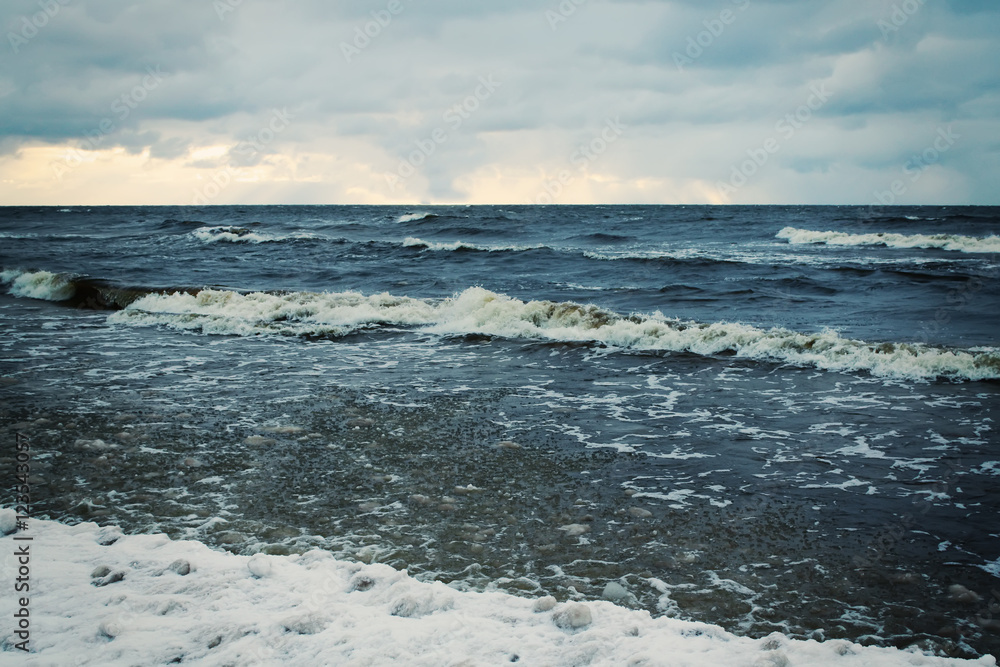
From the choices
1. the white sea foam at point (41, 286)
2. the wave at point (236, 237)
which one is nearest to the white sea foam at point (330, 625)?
the white sea foam at point (41, 286)

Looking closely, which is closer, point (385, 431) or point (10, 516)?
point (10, 516)

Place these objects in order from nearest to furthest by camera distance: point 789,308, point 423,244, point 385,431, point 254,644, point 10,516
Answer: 1. point 254,644
2. point 10,516
3. point 385,431
4. point 789,308
5. point 423,244

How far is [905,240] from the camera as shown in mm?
34844

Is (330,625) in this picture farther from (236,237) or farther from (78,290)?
(236,237)

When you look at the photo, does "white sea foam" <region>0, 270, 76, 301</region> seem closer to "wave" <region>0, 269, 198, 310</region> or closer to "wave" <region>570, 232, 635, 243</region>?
"wave" <region>0, 269, 198, 310</region>

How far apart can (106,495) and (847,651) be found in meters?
5.31

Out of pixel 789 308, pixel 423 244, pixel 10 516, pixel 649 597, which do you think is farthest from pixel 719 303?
pixel 423 244

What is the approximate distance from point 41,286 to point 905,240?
125 feet

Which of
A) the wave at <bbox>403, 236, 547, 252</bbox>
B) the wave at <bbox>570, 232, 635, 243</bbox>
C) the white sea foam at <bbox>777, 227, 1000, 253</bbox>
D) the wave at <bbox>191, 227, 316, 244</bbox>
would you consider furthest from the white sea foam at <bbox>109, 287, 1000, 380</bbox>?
the white sea foam at <bbox>777, 227, 1000, 253</bbox>

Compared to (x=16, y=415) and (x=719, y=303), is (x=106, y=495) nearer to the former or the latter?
(x=16, y=415)

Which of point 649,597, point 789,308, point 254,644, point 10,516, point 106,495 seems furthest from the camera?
point 789,308

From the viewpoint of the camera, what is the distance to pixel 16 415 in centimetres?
756

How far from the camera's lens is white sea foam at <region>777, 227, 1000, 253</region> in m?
31.9

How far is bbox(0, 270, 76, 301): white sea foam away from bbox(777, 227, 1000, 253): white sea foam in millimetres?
34717
